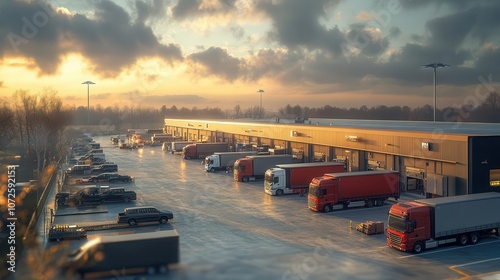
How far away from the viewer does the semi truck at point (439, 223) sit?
19.8m

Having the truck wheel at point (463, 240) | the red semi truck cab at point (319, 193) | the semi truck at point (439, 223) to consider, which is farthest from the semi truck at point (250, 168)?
the truck wheel at point (463, 240)

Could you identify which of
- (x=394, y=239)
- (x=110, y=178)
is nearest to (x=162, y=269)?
(x=394, y=239)

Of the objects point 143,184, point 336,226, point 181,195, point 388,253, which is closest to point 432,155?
point 336,226

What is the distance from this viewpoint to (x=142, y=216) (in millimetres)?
25391

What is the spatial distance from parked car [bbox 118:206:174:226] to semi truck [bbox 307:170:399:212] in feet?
32.4

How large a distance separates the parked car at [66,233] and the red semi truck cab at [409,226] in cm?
1611

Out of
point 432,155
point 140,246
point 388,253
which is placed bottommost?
point 388,253

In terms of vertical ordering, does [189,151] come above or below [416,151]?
below

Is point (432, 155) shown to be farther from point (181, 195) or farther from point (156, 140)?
point (156, 140)

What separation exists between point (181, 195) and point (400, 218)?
1973 cm

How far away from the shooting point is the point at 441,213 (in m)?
20.2

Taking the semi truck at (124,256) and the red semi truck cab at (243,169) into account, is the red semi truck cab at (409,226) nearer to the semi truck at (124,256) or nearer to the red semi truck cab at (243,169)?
the semi truck at (124,256)

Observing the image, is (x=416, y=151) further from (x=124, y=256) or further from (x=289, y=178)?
(x=124, y=256)

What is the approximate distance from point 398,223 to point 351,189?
29.3 feet
